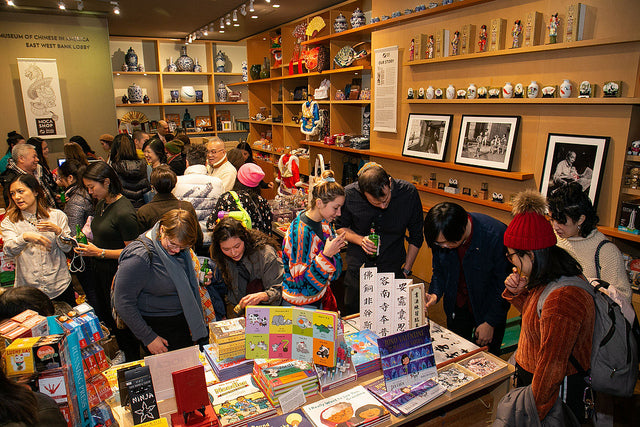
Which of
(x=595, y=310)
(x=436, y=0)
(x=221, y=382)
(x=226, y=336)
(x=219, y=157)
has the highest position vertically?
(x=436, y=0)

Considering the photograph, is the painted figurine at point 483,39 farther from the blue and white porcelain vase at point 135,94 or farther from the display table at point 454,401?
the blue and white porcelain vase at point 135,94

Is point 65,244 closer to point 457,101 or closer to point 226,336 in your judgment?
point 226,336

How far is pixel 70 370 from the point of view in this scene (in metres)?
1.35

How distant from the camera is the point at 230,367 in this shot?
1838 millimetres

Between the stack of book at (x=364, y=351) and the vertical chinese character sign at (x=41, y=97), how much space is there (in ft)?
22.2

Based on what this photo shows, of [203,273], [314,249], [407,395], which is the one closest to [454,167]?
[314,249]

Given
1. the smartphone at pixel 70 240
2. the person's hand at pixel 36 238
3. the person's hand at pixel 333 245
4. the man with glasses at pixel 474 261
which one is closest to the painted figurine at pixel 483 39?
the man with glasses at pixel 474 261

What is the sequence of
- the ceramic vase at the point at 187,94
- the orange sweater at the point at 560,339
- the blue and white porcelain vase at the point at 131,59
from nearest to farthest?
1. the orange sweater at the point at 560,339
2. the blue and white porcelain vase at the point at 131,59
3. the ceramic vase at the point at 187,94

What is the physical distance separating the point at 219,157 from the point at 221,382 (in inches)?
108

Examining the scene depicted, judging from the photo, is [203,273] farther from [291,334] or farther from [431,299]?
[431,299]

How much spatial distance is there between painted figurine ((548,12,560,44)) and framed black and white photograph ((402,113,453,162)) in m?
1.12

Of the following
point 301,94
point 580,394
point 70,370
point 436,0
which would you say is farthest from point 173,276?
point 301,94

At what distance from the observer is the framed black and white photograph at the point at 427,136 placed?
404 centimetres

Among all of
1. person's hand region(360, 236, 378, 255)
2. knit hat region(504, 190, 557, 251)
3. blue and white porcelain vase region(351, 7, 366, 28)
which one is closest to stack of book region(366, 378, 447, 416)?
knit hat region(504, 190, 557, 251)
